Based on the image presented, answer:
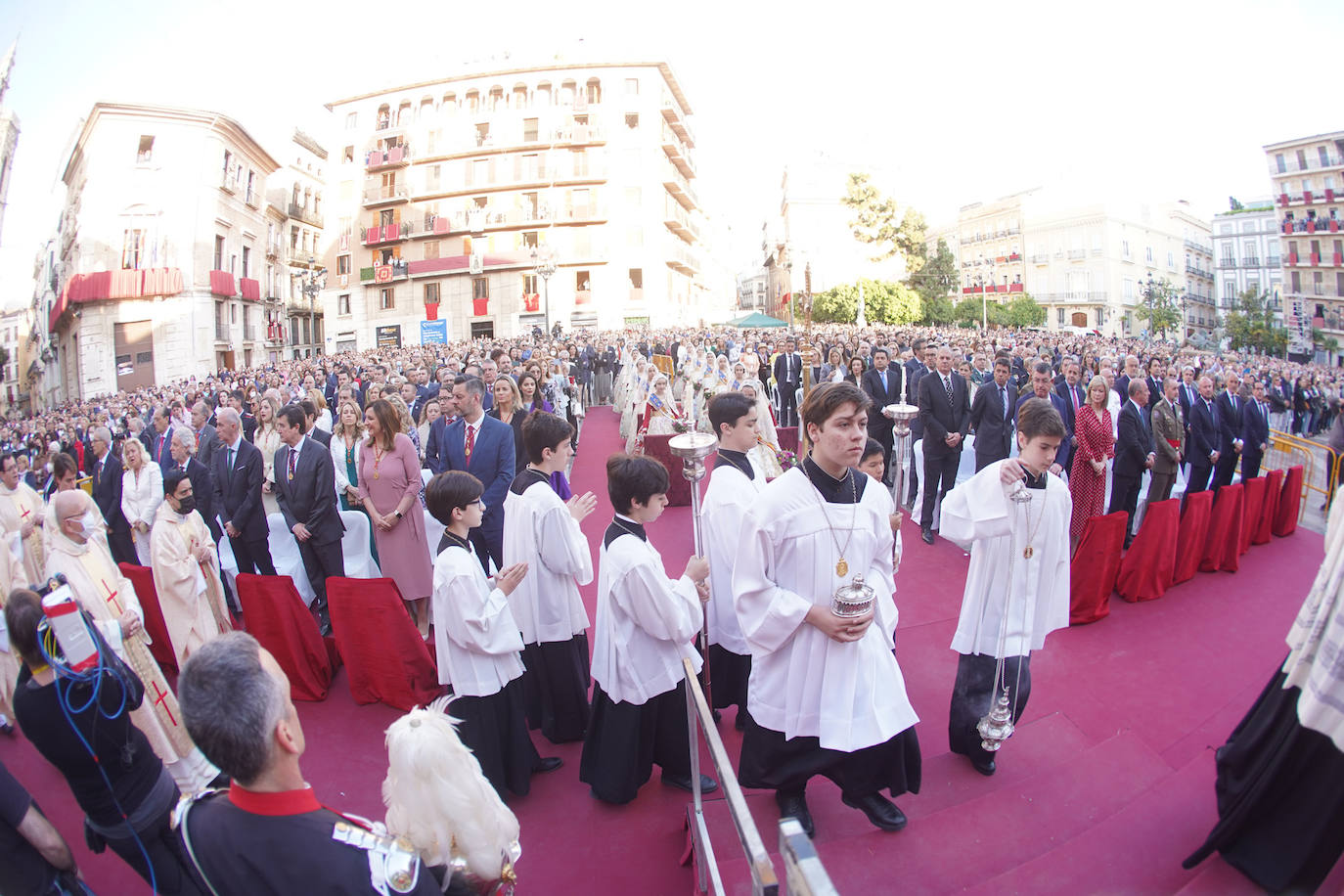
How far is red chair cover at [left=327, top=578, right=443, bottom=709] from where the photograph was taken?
14.7 feet

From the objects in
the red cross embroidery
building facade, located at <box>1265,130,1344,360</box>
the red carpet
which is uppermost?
building facade, located at <box>1265,130,1344,360</box>

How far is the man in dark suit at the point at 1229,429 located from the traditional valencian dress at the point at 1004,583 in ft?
20.6

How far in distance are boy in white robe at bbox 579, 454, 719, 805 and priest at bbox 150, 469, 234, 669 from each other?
9.32ft

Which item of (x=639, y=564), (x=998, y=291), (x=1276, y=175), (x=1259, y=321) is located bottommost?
(x=639, y=564)

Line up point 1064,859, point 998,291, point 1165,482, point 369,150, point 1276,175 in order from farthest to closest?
point 998,291 → point 1276,175 → point 369,150 → point 1165,482 → point 1064,859

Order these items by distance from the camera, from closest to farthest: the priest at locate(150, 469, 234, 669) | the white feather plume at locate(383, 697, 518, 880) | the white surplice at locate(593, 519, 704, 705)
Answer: the white feather plume at locate(383, 697, 518, 880) → the white surplice at locate(593, 519, 704, 705) → the priest at locate(150, 469, 234, 669)

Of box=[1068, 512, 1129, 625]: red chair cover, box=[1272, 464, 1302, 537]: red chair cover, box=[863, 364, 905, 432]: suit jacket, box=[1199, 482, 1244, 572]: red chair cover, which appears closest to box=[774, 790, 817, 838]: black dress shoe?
box=[1068, 512, 1129, 625]: red chair cover

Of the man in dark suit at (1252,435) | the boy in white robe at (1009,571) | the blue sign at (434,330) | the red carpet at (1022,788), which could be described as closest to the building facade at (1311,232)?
the man in dark suit at (1252,435)

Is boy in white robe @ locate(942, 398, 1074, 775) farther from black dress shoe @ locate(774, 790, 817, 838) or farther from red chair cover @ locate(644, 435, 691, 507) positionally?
red chair cover @ locate(644, 435, 691, 507)

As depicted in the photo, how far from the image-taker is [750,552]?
2.76m

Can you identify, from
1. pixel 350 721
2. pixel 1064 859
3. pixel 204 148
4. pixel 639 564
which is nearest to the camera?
pixel 1064 859

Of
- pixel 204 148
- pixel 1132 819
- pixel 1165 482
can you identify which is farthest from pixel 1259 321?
pixel 204 148

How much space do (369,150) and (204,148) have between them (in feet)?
48.6

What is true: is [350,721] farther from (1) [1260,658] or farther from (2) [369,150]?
(2) [369,150]
